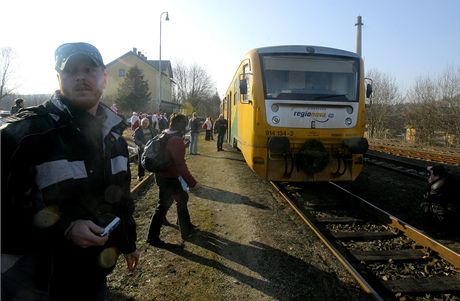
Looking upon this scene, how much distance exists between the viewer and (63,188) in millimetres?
1735

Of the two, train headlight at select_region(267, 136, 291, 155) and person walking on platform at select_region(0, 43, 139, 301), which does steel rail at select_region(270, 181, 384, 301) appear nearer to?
train headlight at select_region(267, 136, 291, 155)

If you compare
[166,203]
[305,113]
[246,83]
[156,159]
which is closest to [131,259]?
[156,159]

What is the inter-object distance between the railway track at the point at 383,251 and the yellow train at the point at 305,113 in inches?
30.8

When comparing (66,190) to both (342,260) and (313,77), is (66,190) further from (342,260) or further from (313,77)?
(313,77)

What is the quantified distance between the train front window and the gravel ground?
2.43 metres

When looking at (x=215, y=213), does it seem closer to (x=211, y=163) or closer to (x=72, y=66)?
(x=72, y=66)

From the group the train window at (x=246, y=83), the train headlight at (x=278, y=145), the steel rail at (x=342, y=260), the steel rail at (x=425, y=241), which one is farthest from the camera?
the train window at (x=246, y=83)

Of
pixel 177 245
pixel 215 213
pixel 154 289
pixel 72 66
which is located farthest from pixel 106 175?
pixel 215 213

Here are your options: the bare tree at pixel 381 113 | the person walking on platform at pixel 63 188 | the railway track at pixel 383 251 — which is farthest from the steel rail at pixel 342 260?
the bare tree at pixel 381 113

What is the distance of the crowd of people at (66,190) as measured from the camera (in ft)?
5.33

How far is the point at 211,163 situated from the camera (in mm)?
13867

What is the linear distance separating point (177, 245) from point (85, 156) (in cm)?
375

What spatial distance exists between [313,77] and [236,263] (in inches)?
180

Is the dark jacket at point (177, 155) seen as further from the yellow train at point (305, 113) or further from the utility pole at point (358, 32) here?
the utility pole at point (358, 32)
